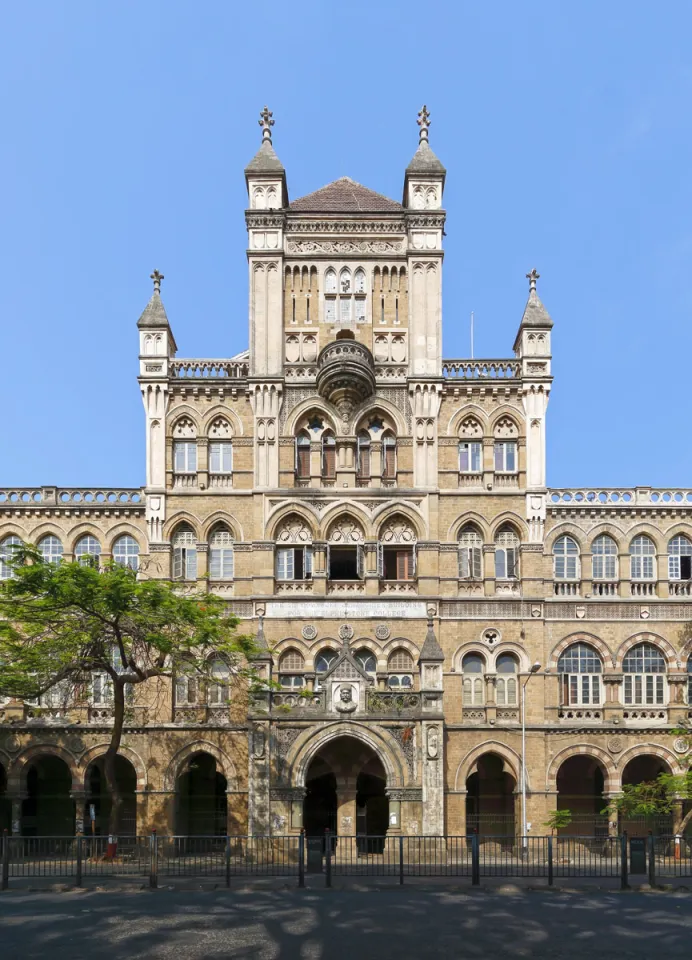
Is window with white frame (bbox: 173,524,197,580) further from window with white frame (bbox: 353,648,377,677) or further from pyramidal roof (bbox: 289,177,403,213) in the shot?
pyramidal roof (bbox: 289,177,403,213)

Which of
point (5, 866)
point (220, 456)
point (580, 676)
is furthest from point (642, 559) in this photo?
point (5, 866)

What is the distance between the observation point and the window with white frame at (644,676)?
45938 millimetres

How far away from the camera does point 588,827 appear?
152 feet

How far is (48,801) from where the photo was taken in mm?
48250

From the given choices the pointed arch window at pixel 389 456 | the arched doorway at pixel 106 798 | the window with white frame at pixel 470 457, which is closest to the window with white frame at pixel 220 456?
the pointed arch window at pixel 389 456

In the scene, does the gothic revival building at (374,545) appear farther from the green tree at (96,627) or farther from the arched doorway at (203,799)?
the green tree at (96,627)

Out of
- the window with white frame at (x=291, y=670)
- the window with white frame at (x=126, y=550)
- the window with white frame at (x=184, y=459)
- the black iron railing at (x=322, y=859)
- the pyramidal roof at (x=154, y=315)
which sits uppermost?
the pyramidal roof at (x=154, y=315)

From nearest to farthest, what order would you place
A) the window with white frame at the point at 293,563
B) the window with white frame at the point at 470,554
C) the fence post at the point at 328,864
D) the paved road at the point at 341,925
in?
the paved road at the point at 341,925, the fence post at the point at 328,864, the window with white frame at the point at 293,563, the window with white frame at the point at 470,554

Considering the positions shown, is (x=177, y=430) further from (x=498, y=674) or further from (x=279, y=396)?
(x=498, y=674)

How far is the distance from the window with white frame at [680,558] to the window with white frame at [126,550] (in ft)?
73.7

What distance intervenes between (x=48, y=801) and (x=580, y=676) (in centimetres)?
2311

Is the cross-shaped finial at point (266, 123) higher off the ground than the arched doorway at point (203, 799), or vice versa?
the cross-shaped finial at point (266, 123)

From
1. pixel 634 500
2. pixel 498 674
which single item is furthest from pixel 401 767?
pixel 634 500

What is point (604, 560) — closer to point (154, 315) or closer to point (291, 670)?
point (291, 670)
